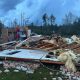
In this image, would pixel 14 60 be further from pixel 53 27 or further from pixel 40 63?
pixel 53 27

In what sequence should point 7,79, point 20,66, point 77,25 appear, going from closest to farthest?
point 7,79 < point 20,66 < point 77,25

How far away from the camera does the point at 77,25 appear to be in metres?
40.3

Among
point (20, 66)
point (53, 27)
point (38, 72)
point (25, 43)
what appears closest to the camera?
point (38, 72)

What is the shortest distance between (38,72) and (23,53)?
2.66 m

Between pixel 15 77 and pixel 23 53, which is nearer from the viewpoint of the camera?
pixel 15 77

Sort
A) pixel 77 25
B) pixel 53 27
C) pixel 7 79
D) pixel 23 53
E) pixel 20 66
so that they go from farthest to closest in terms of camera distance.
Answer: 1. pixel 53 27
2. pixel 77 25
3. pixel 23 53
4. pixel 20 66
5. pixel 7 79

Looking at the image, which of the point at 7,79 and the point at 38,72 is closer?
the point at 7,79

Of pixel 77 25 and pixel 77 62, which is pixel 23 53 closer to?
pixel 77 62

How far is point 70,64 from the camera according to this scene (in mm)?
10102

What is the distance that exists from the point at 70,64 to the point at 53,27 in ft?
109

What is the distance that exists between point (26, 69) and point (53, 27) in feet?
109

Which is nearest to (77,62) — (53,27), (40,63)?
(40,63)

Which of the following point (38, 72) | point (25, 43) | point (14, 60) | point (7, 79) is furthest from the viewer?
point (25, 43)

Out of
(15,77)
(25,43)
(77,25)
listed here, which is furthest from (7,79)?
(77,25)
